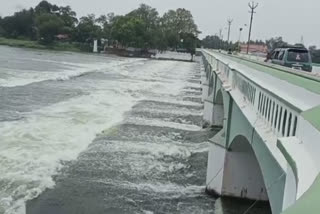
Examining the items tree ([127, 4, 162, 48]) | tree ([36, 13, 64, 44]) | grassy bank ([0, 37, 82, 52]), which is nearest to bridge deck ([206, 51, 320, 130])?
grassy bank ([0, 37, 82, 52])

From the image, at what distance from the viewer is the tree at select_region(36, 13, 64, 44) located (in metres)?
127

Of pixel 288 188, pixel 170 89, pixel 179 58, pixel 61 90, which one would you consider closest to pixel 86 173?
pixel 288 188

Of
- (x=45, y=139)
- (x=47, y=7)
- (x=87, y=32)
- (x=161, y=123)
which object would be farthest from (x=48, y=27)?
(x=45, y=139)

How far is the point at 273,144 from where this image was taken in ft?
17.5

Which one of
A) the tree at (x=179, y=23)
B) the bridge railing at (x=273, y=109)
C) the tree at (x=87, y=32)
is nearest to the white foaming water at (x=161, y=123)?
the bridge railing at (x=273, y=109)

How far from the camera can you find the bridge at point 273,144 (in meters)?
3.04

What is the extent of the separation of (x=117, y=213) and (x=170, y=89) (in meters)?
32.0

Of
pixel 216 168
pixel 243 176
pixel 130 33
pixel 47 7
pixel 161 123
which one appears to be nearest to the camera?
pixel 243 176

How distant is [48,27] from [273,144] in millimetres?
127753

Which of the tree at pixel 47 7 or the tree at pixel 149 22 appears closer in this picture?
the tree at pixel 149 22

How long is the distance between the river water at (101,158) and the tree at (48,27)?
329ft

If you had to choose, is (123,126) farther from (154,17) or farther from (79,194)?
(154,17)

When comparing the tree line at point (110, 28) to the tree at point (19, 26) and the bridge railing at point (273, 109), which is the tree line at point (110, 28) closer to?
the tree at point (19, 26)

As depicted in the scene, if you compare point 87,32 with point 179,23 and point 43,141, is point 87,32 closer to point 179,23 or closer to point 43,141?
point 179,23
